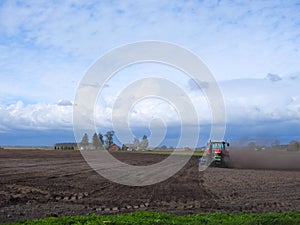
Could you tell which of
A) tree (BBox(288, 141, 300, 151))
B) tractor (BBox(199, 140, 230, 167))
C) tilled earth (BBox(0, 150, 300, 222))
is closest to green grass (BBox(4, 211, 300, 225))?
tilled earth (BBox(0, 150, 300, 222))

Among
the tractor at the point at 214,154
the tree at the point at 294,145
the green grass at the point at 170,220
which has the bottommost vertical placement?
the green grass at the point at 170,220

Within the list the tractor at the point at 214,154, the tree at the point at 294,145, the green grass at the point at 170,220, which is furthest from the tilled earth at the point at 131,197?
the tree at the point at 294,145

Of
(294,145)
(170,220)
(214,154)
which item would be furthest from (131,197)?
(294,145)

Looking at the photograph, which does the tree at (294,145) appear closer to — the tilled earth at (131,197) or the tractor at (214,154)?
the tractor at (214,154)

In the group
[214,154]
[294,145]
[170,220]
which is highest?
[294,145]

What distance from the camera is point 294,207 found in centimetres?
1711

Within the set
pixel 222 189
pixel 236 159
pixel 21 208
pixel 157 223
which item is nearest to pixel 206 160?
pixel 236 159

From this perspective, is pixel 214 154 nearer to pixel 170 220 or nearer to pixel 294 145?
pixel 170 220

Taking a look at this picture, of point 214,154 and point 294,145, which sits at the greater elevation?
point 294,145

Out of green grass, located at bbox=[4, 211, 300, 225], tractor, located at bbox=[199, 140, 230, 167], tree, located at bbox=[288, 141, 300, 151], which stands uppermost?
tree, located at bbox=[288, 141, 300, 151]

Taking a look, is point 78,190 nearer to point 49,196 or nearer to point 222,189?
point 49,196

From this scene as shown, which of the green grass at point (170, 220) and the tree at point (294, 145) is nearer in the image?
the green grass at point (170, 220)

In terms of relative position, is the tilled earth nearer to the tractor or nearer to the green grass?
the green grass

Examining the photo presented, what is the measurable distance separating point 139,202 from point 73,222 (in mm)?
7816
